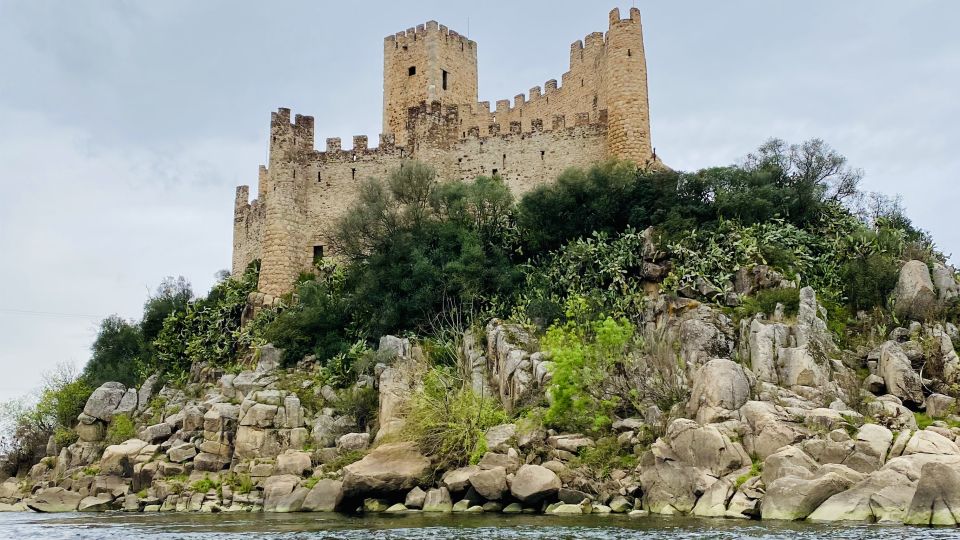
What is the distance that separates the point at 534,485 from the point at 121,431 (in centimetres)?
1985

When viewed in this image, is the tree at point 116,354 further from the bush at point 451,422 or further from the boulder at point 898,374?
the boulder at point 898,374

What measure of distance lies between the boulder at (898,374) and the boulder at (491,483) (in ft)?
40.0

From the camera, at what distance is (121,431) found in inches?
1578

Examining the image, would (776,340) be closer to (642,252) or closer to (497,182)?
(642,252)

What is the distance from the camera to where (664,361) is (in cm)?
3325

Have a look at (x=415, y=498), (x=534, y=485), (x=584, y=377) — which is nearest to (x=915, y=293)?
(x=584, y=377)

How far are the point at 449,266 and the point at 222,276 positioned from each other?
1864 centimetres

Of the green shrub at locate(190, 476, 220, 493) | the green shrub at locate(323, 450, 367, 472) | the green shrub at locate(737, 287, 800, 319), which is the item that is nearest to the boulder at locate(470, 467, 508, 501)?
the green shrub at locate(323, 450, 367, 472)

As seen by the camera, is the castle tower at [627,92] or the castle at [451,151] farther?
the castle at [451,151]

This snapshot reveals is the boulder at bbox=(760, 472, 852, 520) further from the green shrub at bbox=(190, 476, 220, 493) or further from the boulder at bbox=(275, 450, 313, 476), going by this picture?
the green shrub at bbox=(190, 476, 220, 493)

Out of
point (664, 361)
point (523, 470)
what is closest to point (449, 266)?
point (664, 361)

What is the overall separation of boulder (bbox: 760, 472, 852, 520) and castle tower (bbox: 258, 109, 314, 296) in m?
28.8

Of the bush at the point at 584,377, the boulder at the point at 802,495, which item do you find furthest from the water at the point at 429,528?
the bush at the point at 584,377

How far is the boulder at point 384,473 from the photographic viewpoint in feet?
98.9
